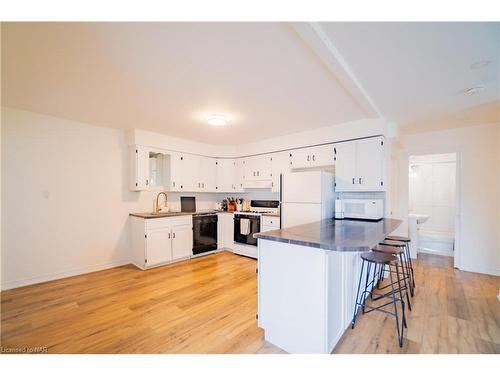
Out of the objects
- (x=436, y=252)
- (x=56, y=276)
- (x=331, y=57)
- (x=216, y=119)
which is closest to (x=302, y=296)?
(x=331, y=57)

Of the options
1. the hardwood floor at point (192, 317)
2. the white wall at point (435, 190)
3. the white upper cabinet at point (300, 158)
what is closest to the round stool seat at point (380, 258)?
the hardwood floor at point (192, 317)

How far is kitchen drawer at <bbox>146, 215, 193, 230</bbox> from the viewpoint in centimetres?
376

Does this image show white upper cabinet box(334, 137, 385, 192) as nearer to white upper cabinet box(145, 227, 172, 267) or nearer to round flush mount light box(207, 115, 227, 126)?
round flush mount light box(207, 115, 227, 126)

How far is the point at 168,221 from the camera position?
399 centimetres

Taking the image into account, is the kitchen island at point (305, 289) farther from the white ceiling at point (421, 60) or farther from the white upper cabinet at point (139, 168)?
the white upper cabinet at point (139, 168)

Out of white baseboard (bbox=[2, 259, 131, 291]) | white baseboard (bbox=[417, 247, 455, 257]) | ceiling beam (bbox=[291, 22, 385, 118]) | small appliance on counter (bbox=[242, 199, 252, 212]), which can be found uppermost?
ceiling beam (bbox=[291, 22, 385, 118])

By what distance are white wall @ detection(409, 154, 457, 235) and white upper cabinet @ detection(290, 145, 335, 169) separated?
11.0 ft

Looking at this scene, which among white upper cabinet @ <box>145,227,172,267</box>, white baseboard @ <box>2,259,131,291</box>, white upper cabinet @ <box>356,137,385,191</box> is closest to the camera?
white baseboard @ <box>2,259,131,291</box>

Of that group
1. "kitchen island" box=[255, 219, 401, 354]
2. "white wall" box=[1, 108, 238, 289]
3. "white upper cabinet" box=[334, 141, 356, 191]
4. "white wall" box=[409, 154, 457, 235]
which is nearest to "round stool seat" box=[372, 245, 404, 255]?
"kitchen island" box=[255, 219, 401, 354]

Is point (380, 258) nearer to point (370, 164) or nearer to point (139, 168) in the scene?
point (370, 164)

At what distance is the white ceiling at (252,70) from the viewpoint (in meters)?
1.52

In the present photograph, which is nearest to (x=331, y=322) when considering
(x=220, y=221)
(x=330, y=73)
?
(x=330, y=73)

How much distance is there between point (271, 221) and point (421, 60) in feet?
10.0
